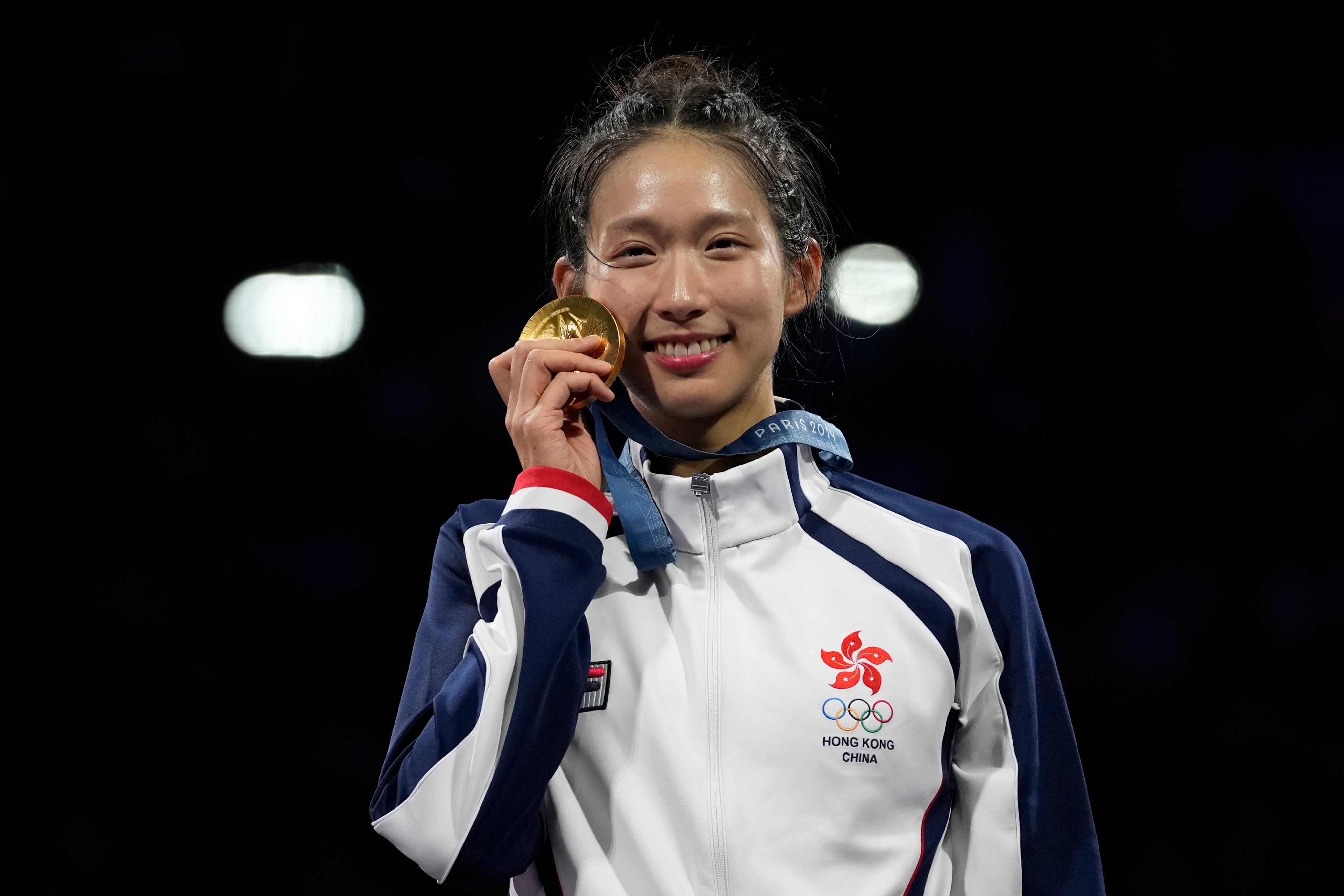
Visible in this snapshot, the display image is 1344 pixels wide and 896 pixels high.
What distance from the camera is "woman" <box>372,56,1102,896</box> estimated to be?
1.27 meters

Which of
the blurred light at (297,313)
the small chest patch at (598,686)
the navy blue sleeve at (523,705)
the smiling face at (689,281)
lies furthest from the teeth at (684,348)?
the blurred light at (297,313)

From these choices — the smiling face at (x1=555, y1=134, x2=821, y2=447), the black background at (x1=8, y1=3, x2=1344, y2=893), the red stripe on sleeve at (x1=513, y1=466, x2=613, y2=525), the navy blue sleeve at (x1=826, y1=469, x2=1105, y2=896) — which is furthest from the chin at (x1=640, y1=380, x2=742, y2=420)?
the black background at (x1=8, y1=3, x2=1344, y2=893)

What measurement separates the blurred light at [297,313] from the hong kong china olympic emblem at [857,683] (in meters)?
1.56

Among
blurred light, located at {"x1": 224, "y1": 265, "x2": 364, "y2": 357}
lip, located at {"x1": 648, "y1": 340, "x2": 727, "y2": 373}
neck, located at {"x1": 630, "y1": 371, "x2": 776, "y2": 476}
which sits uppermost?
blurred light, located at {"x1": 224, "y1": 265, "x2": 364, "y2": 357}

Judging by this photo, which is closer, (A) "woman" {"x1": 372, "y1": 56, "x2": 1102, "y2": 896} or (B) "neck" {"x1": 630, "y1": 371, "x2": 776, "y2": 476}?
(A) "woman" {"x1": 372, "y1": 56, "x2": 1102, "y2": 896}

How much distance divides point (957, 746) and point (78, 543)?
6.18ft

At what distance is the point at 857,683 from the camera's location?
1.38 metres

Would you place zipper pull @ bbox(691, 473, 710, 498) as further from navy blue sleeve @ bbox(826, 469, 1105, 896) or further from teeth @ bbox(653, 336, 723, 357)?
navy blue sleeve @ bbox(826, 469, 1105, 896)

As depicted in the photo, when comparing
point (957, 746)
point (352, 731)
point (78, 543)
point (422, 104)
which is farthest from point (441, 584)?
point (422, 104)

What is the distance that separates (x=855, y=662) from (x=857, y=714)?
0.06 metres

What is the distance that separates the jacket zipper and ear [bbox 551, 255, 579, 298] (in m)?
0.35

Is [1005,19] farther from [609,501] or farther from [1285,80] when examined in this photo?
[609,501]

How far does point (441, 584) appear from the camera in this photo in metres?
1.45

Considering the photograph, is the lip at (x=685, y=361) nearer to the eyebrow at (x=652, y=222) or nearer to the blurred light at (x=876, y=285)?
the eyebrow at (x=652, y=222)
